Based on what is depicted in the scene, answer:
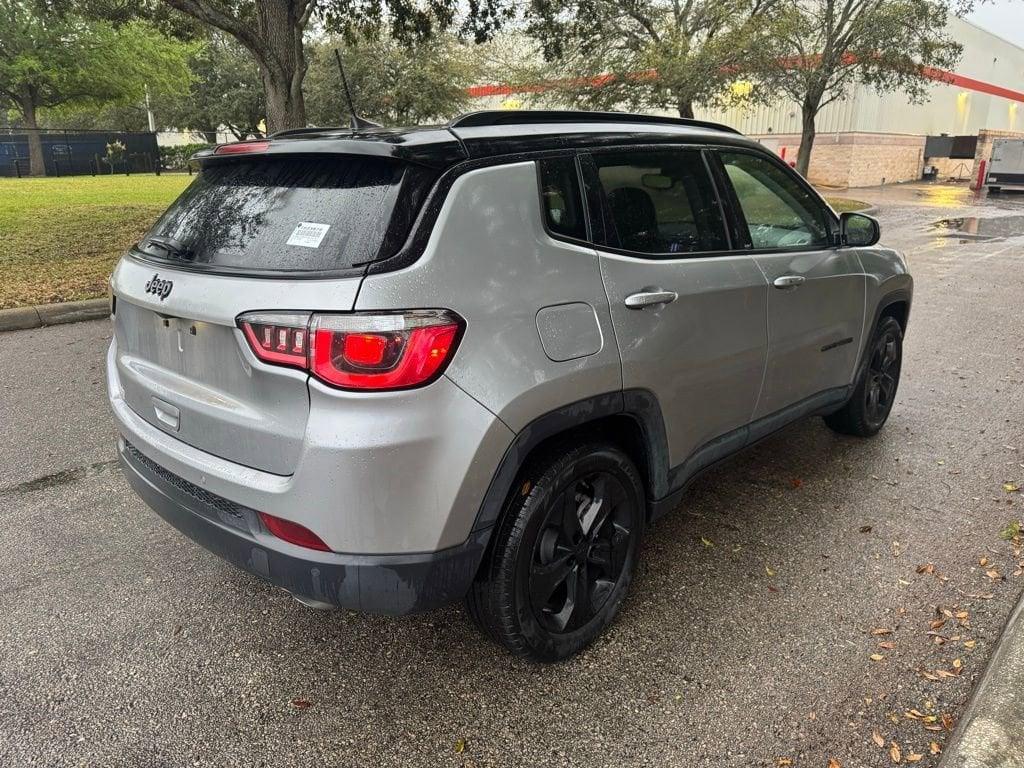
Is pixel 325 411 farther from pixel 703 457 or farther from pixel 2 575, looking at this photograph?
pixel 2 575

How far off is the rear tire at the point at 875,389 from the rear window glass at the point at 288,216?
3.17m

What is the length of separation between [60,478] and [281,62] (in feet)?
25.5

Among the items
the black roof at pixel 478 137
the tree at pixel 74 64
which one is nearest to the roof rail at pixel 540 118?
the black roof at pixel 478 137

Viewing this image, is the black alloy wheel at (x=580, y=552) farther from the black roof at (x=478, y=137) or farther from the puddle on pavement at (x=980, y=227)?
the puddle on pavement at (x=980, y=227)

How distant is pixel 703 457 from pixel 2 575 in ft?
9.69

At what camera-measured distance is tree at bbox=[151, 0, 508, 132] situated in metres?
9.86

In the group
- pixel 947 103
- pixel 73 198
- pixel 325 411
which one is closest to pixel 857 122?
pixel 947 103

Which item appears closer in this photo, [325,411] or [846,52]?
[325,411]

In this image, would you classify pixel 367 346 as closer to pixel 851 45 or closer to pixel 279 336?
pixel 279 336

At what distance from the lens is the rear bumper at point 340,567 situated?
2104 millimetres

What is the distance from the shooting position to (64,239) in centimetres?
1163

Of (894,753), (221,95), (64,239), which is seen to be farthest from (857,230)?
(221,95)

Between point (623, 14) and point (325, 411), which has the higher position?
point (623, 14)

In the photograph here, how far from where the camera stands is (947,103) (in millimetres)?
38406
